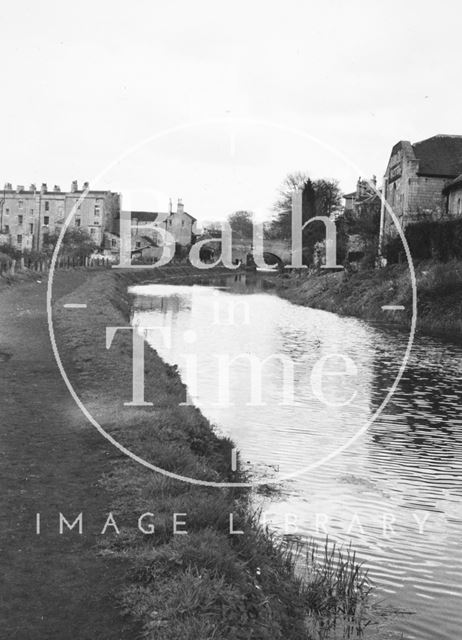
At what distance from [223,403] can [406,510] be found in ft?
21.4

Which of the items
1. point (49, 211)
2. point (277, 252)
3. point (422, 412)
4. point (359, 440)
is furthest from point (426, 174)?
point (49, 211)

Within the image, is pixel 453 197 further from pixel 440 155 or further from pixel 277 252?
pixel 277 252

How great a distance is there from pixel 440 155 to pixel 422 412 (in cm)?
3958

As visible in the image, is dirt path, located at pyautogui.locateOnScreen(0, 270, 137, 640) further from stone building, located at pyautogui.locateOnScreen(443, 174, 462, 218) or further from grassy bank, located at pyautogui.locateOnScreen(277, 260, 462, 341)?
stone building, located at pyautogui.locateOnScreen(443, 174, 462, 218)

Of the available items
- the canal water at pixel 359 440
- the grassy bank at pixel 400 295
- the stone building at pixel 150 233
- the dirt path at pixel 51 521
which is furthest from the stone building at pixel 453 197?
the stone building at pixel 150 233

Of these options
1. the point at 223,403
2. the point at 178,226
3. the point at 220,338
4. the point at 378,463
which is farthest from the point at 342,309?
the point at 178,226

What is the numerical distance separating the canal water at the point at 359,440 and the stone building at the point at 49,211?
293 ft

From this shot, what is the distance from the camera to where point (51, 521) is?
7.17 meters

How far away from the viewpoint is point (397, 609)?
700cm

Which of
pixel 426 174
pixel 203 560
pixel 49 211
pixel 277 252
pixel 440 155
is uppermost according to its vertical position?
pixel 49 211

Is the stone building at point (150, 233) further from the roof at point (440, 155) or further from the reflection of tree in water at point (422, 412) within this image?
the reflection of tree in water at point (422, 412)

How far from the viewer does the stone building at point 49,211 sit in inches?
4503

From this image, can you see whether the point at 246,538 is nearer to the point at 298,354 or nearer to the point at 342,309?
the point at 298,354

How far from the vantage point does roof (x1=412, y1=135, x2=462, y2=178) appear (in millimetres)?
50219
